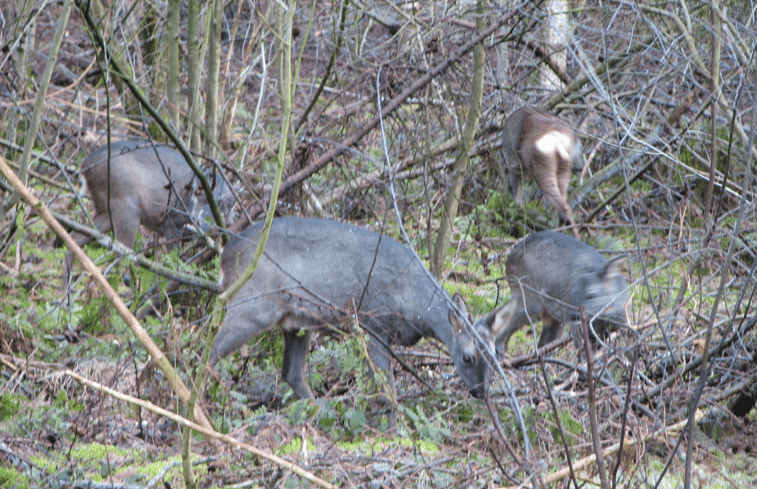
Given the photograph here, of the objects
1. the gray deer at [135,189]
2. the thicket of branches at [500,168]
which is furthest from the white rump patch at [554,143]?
the gray deer at [135,189]

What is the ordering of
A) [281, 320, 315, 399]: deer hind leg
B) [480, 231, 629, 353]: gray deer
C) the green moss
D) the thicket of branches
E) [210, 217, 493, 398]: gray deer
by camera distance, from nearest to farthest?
1. the green moss
2. the thicket of branches
3. [210, 217, 493, 398]: gray deer
4. [281, 320, 315, 399]: deer hind leg
5. [480, 231, 629, 353]: gray deer

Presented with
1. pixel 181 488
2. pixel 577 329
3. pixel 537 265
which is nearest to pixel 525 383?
pixel 577 329

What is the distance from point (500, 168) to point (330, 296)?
2.88m

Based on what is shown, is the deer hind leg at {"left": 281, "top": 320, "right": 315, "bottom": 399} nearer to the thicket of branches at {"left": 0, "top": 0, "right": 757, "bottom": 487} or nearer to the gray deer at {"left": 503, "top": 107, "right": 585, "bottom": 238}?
the thicket of branches at {"left": 0, "top": 0, "right": 757, "bottom": 487}

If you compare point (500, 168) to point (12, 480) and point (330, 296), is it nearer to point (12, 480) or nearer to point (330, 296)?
point (330, 296)

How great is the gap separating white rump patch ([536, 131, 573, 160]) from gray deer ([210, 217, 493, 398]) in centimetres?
264

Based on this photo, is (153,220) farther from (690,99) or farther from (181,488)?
(690,99)

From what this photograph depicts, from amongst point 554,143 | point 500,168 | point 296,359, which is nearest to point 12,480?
point 296,359

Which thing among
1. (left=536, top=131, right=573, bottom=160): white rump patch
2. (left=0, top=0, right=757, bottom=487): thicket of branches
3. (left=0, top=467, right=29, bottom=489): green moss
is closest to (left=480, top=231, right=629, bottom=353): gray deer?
(left=0, top=0, right=757, bottom=487): thicket of branches

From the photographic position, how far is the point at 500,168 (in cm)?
805

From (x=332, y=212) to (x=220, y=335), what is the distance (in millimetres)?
3077

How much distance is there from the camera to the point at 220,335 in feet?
19.0

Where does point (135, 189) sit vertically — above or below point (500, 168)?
above

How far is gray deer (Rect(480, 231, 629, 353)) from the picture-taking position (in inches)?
258
